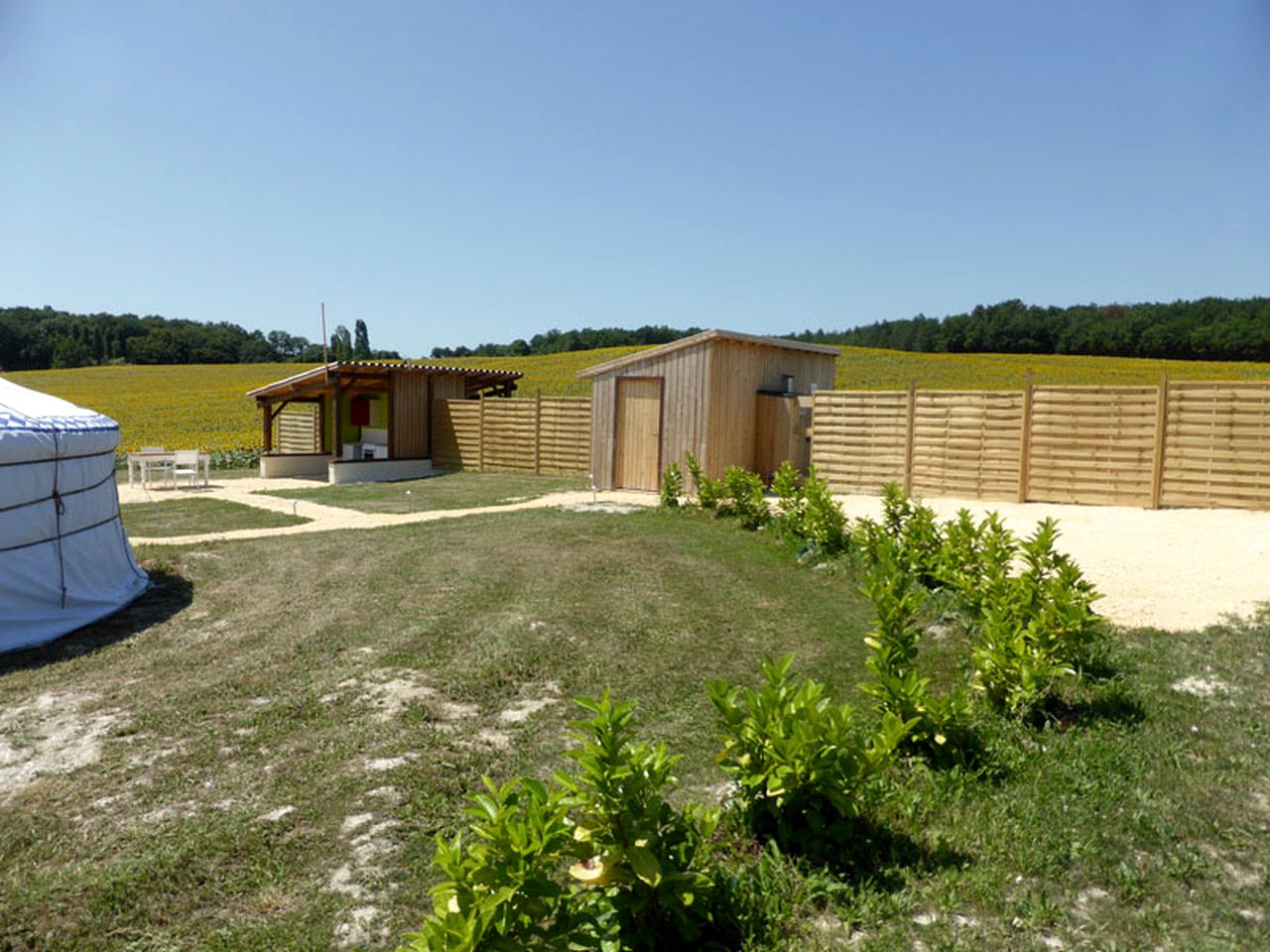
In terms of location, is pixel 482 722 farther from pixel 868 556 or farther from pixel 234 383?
pixel 234 383

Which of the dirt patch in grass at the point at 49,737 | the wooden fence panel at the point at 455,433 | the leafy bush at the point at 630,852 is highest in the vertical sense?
the wooden fence panel at the point at 455,433

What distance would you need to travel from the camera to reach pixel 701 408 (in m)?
14.4

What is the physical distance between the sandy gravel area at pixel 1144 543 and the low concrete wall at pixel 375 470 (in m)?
5.01

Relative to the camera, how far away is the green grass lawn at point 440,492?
1470 centimetres

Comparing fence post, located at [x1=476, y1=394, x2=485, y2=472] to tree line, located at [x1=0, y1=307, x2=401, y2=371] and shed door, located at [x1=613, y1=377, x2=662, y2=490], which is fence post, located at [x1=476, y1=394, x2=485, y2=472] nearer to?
shed door, located at [x1=613, y1=377, x2=662, y2=490]

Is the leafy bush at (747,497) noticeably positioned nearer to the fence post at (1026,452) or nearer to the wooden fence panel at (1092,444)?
the fence post at (1026,452)

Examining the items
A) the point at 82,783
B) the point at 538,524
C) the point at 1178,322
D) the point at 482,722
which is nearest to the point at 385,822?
the point at 482,722

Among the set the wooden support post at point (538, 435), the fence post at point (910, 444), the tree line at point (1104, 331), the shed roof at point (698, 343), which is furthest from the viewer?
the tree line at point (1104, 331)

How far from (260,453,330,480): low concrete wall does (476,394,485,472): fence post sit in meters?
4.11

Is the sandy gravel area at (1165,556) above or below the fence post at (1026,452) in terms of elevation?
below

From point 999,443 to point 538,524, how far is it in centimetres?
703

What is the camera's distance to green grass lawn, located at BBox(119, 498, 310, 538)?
11.9 m

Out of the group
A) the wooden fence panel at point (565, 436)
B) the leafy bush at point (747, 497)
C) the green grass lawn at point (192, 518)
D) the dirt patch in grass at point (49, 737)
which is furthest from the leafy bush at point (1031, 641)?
the wooden fence panel at point (565, 436)

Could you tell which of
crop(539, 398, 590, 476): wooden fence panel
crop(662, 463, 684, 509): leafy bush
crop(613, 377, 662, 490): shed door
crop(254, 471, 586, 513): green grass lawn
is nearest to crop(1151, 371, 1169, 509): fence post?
crop(662, 463, 684, 509): leafy bush
